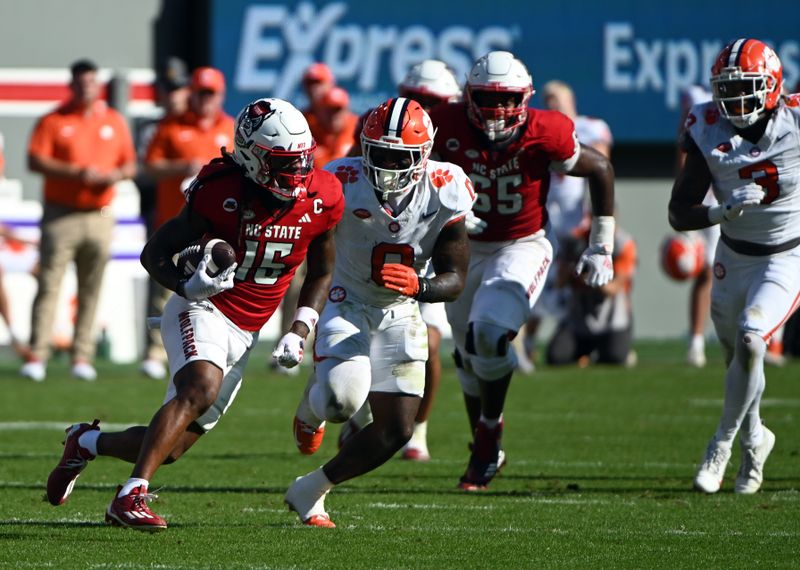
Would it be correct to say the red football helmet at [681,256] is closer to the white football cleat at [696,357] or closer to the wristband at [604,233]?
the white football cleat at [696,357]

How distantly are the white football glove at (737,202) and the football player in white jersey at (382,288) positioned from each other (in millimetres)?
1181

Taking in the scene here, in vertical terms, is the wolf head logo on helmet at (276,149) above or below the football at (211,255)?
above

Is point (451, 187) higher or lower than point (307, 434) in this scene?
higher

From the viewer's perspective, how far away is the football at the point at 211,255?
214 inches

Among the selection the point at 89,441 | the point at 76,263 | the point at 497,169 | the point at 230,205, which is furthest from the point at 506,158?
the point at 76,263

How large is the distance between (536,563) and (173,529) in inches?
54.0

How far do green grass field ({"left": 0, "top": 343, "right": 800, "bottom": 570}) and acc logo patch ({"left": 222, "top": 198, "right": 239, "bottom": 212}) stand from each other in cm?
114

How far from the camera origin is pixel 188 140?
11.6 m

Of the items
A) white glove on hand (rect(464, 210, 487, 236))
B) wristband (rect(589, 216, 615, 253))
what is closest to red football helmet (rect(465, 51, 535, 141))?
white glove on hand (rect(464, 210, 487, 236))

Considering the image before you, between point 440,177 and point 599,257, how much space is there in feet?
4.15

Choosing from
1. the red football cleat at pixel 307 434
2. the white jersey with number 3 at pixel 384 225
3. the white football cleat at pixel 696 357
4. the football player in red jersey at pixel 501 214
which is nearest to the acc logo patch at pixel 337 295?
the white jersey with number 3 at pixel 384 225

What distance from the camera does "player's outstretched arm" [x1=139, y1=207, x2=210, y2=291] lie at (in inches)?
220

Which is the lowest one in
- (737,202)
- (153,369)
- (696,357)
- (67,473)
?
(153,369)

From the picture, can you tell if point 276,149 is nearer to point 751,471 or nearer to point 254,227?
point 254,227
